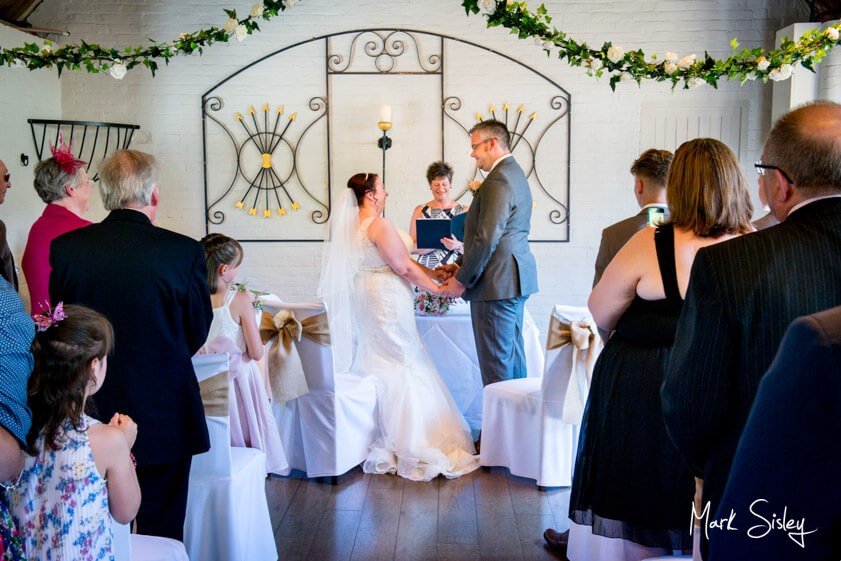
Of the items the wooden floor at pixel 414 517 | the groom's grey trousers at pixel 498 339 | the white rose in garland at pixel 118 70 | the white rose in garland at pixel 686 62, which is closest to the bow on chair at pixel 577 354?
the wooden floor at pixel 414 517

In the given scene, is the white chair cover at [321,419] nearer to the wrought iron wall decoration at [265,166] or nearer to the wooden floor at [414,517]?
the wooden floor at [414,517]

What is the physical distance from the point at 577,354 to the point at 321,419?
4.21ft

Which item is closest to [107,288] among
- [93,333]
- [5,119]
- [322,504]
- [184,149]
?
[93,333]

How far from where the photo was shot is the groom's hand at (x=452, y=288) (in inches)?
186

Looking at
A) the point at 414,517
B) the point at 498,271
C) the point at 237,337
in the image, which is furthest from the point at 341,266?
the point at 414,517

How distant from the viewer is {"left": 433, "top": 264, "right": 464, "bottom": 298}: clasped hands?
4.73m

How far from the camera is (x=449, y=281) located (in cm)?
476

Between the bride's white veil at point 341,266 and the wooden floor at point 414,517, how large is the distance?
83 centimetres

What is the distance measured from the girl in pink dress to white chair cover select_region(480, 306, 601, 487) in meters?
1.27

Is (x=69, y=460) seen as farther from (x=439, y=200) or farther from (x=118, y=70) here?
(x=439, y=200)

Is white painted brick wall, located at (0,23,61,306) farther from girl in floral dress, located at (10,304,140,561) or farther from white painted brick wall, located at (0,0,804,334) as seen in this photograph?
girl in floral dress, located at (10,304,140,561)

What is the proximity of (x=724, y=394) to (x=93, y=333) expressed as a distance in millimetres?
1360

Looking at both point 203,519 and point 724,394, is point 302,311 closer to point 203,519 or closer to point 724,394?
point 203,519

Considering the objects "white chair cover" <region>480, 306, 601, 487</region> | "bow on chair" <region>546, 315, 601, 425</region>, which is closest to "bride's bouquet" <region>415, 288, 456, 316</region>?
"white chair cover" <region>480, 306, 601, 487</region>
